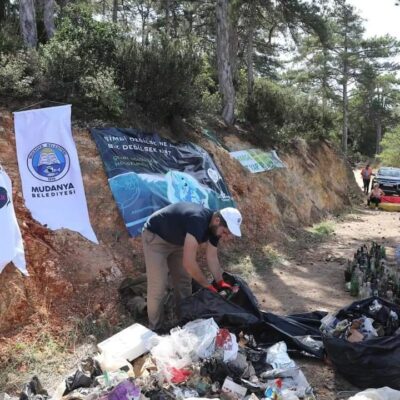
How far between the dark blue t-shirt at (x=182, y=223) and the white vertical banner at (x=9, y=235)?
160 centimetres

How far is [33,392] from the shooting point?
353 cm

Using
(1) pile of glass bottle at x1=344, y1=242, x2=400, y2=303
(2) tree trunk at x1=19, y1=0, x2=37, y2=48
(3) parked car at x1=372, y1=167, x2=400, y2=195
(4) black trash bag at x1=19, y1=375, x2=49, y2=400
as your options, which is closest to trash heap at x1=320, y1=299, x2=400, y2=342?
(1) pile of glass bottle at x1=344, y1=242, x2=400, y2=303

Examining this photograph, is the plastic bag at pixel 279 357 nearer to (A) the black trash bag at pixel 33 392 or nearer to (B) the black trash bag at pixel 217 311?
(B) the black trash bag at pixel 217 311

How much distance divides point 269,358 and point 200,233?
1284mm

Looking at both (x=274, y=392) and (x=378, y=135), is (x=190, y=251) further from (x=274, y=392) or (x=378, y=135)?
(x=378, y=135)

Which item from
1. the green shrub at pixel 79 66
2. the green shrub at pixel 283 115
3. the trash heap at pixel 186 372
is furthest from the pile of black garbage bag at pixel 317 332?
the green shrub at pixel 283 115

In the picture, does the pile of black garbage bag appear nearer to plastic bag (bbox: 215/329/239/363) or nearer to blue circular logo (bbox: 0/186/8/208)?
plastic bag (bbox: 215/329/239/363)

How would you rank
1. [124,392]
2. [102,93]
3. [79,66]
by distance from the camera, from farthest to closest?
[79,66] < [102,93] < [124,392]

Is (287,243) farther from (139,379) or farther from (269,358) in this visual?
(139,379)

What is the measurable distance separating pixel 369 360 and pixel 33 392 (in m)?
2.76

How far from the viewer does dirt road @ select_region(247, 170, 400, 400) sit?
13.8 ft

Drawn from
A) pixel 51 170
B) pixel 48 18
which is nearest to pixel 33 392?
pixel 51 170

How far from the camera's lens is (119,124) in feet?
27.2

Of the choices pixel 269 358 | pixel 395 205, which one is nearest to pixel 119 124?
pixel 269 358
